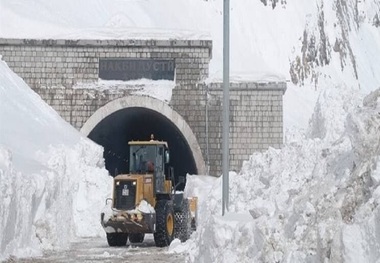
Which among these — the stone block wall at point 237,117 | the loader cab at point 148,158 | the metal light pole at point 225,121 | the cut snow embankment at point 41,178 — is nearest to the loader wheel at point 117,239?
the cut snow embankment at point 41,178

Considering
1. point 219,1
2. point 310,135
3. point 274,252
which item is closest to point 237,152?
point 310,135

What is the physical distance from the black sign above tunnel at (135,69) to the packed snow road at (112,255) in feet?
44.3

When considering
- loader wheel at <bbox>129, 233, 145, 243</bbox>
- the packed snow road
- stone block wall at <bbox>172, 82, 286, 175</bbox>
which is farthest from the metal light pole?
stone block wall at <bbox>172, 82, 286, 175</bbox>

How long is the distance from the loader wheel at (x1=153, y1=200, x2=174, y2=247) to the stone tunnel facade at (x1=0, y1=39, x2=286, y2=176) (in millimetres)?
13379

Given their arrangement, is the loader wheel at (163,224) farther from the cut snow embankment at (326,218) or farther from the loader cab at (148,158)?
the cut snow embankment at (326,218)

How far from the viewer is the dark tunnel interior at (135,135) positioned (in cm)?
3400

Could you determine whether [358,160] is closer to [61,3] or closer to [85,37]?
[85,37]

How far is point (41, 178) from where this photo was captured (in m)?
18.7

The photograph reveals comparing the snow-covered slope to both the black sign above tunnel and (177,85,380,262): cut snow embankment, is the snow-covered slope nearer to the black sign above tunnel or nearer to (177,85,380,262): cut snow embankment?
(177,85,380,262): cut snow embankment

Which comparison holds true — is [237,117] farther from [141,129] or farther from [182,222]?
[182,222]

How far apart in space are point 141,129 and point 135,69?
5.60 meters

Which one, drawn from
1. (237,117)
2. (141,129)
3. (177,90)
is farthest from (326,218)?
(141,129)

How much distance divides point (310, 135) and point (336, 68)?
48886mm

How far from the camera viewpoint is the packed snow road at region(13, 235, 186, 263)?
15.2m
